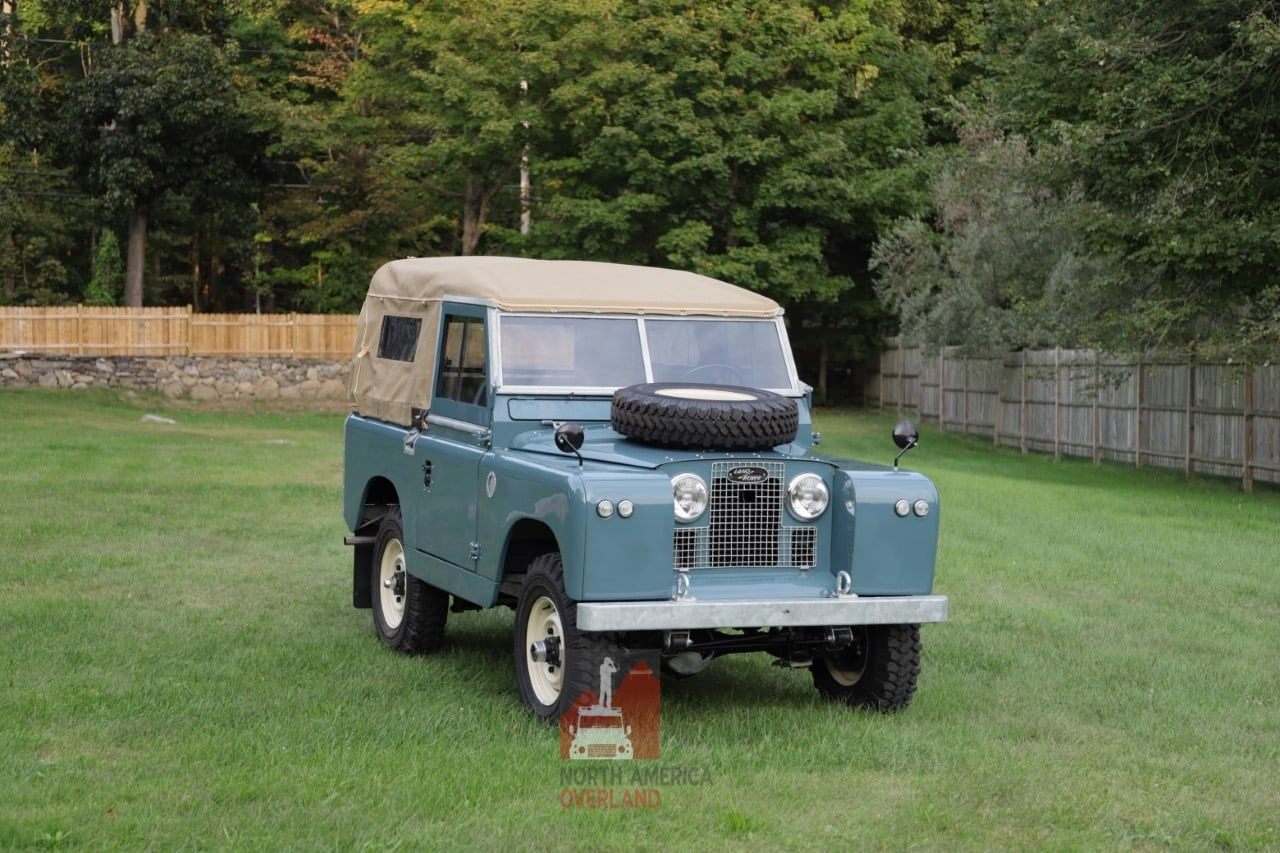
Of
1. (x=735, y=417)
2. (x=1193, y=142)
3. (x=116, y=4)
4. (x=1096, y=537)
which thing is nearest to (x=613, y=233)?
(x=116, y=4)

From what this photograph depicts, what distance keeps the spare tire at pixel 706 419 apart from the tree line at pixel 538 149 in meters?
25.0

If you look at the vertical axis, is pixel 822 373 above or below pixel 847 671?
above

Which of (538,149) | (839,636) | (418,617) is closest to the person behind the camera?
(839,636)

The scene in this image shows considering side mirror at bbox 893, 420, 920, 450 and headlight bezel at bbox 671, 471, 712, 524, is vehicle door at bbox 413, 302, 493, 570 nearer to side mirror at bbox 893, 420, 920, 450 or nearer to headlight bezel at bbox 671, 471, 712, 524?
headlight bezel at bbox 671, 471, 712, 524

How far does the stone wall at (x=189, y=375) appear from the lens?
42.3 metres

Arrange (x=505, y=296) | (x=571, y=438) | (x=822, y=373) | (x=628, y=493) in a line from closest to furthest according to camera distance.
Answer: (x=628, y=493) < (x=571, y=438) < (x=505, y=296) < (x=822, y=373)

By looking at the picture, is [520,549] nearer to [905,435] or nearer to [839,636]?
[839,636]

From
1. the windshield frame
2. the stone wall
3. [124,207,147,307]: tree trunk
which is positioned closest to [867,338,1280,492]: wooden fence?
the windshield frame

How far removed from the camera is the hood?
8141 mm

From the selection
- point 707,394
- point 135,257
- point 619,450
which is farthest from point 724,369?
point 135,257

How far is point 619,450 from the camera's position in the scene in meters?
8.57

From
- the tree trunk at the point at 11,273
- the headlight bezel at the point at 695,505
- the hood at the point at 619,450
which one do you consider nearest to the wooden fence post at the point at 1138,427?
the hood at the point at 619,450

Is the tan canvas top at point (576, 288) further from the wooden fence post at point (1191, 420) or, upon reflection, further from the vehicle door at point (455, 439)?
the wooden fence post at point (1191, 420)

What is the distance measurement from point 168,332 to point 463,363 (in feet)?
119
